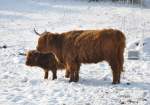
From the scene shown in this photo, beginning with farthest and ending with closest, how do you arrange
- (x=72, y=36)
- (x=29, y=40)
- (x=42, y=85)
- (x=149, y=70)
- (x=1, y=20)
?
(x=1, y=20) → (x=29, y=40) → (x=149, y=70) → (x=72, y=36) → (x=42, y=85)

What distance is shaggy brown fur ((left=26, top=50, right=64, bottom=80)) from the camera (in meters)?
12.4

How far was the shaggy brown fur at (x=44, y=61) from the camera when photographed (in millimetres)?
12367

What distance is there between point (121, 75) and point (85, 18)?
1685cm

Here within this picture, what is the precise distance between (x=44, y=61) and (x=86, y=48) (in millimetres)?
1299

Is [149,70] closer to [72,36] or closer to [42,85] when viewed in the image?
[72,36]

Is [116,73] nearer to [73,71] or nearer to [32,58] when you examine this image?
[73,71]

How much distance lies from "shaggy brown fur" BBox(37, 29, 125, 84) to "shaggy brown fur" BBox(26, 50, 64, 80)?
19cm

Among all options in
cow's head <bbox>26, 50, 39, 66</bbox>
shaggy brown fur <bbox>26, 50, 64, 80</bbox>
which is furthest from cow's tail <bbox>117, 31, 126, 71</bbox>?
cow's head <bbox>26, 50, 39, 66</bbox>

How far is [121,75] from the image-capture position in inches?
493

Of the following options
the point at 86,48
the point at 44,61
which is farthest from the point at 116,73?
the point at 44,61

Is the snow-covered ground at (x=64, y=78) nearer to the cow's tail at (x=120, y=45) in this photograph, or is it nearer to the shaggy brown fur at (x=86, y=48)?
the shaggy brown fur at (x=86, y=48)

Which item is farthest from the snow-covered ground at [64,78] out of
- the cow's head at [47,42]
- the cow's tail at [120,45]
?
the cow's head at [47,42]

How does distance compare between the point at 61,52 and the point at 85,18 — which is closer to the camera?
the point at 61,52

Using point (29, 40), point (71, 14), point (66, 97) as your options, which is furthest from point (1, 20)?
point (66, 97)
